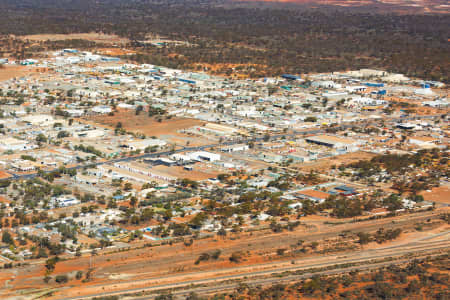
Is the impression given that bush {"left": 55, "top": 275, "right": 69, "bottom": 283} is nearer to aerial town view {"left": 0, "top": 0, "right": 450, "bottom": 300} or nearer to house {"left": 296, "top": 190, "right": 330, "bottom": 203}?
aerial town view {"left": 0, "top": 0, "right": 450, "bottom": 300}

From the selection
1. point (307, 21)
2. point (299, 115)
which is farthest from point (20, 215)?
point (307, 21)

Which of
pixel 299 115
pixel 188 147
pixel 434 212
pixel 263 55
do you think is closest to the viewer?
pixel 434 212

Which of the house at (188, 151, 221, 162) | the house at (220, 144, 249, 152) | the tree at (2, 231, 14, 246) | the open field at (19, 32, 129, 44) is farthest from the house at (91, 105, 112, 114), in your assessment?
the open field at (19, 32, 129, 44)

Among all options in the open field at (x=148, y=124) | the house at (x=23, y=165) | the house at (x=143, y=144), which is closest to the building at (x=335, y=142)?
the open field at (x=148, y=124)

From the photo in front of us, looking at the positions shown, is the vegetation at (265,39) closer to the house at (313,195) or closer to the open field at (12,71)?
the open field at (12,71)

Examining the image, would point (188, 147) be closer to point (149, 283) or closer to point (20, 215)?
point (20, 215)

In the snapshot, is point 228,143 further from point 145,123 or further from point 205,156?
point 145,123
